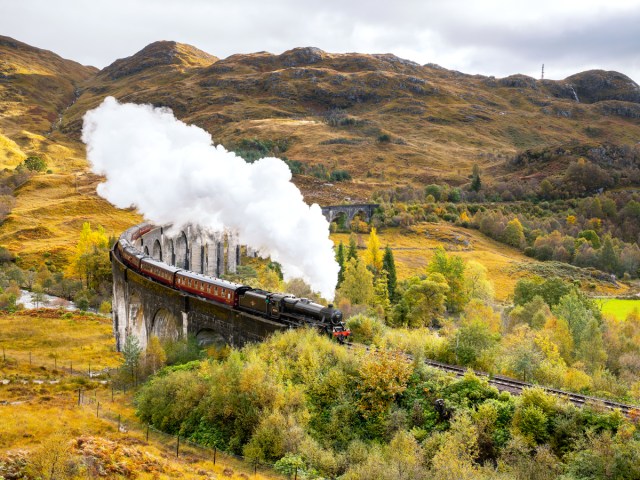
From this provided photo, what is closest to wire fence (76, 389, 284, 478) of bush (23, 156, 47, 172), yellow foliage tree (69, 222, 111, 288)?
yellow foliage tree (69, 222, 111, 288)

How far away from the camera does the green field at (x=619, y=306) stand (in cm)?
6681

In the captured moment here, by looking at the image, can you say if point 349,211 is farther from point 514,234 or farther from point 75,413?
point 75,413

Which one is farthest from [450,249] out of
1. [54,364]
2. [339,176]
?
[54,364]

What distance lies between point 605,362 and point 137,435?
35.1 meters

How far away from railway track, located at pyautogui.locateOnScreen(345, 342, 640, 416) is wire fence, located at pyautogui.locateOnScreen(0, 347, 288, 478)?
838cm

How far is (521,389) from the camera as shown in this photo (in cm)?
2364

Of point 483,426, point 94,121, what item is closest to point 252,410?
point 483,426

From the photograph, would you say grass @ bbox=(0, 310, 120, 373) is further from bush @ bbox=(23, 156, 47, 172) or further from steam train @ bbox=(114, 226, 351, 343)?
bush @ bbox=(23, 156, 47, 172)

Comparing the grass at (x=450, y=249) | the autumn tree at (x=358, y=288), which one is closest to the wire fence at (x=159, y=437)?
the autumn tree at (x=358, y=288)

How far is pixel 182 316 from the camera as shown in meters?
36.1

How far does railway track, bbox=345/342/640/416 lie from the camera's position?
67.7 feet

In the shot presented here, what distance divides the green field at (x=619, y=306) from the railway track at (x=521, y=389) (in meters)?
48.4

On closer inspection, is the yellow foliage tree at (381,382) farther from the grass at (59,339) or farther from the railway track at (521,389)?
the grass at (59,339)

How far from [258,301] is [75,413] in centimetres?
1174
